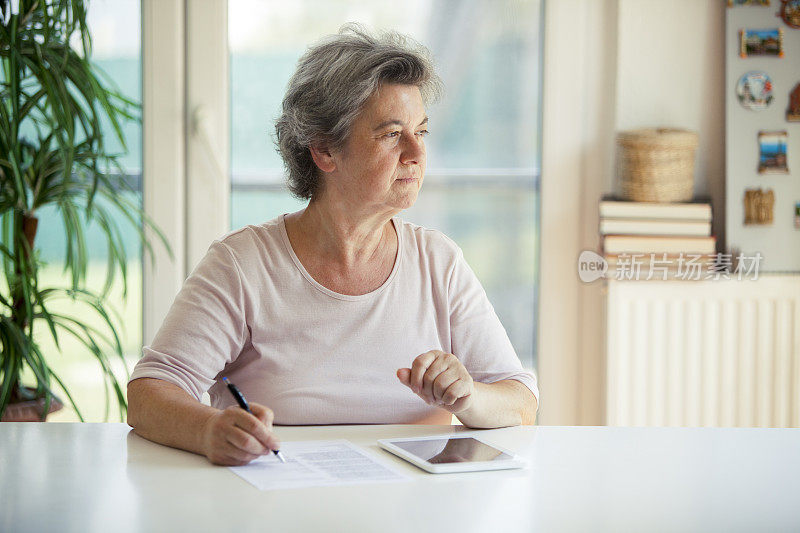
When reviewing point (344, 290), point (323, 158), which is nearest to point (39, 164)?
point (323, 158)

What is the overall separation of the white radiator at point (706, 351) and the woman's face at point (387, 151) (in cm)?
127

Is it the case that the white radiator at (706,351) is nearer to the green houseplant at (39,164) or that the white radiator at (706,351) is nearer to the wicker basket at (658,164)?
the wicker basket at (658,164)

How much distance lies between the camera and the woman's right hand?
120 cm

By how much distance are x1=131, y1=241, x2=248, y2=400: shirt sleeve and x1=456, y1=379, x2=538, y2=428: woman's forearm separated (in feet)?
1.46

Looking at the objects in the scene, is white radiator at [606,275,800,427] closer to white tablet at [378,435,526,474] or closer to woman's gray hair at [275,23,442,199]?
woman's gray hair at [275,23,442,199]

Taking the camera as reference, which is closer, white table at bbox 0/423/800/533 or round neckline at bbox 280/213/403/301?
white table at bbox 0/423/800/533

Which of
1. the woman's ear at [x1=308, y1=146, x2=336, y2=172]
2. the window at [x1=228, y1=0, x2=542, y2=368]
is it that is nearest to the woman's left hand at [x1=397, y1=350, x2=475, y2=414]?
the woman's ear at [x1=308, y1=146, x2=336, y2=172]

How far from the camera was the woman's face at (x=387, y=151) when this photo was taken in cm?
166

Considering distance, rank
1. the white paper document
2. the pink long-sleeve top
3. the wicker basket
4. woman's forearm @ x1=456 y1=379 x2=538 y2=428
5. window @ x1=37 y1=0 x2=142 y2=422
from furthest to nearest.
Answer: window @ x1=37 y1=0 x2=142 y2=422, the wicker basket, the pink long-sleeve top, woman's forearm @ x1=456 y1=379 x2=538 y2=428, the white paper document

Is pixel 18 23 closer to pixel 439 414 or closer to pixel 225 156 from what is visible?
pixel 225 156

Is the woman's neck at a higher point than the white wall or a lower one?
lower

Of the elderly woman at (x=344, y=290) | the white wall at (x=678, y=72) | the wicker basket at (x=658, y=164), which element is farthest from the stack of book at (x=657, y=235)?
the elderly woman at (x=344, y=290)

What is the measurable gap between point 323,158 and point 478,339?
0.46m

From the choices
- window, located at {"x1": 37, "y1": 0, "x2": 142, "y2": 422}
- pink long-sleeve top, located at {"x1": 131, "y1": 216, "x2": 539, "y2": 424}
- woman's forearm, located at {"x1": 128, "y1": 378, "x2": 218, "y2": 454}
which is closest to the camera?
woman's forearm, located at {"x1": 128, "y1": 378, "x2": 218, "y2": 454}
